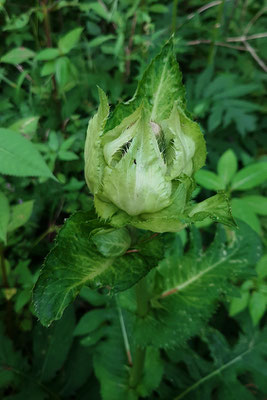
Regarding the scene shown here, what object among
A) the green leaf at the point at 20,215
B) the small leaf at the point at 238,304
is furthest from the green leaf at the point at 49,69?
the small leaf at the point at 238,304

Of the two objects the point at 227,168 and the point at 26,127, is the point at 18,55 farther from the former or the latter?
the point at 227,168

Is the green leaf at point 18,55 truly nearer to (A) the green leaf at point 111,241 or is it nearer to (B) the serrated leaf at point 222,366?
(A) the green leaf at point 111,241

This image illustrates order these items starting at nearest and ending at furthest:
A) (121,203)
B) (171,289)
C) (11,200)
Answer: (121,203), (171,289), (11,200)

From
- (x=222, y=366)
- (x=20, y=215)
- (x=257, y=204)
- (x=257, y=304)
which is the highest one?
(x=20, y=215)

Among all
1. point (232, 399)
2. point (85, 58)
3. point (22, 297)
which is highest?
point (85, 58)

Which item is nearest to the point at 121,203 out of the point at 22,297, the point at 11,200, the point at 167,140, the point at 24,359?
the point at 167,140

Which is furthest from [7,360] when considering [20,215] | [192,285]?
[192,285]

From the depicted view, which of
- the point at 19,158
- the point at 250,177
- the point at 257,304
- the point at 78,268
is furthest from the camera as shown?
the point at 250,177

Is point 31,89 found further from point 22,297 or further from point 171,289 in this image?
point 171,289
